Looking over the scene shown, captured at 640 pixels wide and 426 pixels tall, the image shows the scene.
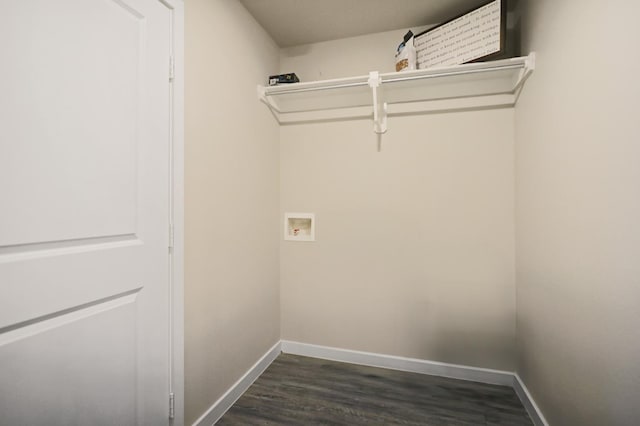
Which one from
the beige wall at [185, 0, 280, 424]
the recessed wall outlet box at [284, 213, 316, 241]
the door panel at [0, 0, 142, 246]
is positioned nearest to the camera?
the door panel at [0, 0, 142, 246]

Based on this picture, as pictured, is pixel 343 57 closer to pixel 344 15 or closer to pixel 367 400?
pixel 344 15

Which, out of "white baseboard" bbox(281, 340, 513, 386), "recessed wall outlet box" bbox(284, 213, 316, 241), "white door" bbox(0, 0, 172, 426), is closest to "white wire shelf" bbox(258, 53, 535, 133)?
"recessed wall outlet box" bbox(284, 213, 316, 241)

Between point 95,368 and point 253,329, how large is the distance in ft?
3.55

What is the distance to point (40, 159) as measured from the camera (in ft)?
2.94

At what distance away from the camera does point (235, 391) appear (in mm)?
1825

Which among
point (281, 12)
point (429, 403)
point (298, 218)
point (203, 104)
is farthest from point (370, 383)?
point (281, 12)

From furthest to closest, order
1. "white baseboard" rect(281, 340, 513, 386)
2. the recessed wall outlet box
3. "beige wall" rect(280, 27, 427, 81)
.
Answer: the recessed wall outlet box, "beige wall" rect(280, 27, 427, 81), "white baseboard" rect(281, 340, 513, 386)

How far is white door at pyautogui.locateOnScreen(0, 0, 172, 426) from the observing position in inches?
33.4

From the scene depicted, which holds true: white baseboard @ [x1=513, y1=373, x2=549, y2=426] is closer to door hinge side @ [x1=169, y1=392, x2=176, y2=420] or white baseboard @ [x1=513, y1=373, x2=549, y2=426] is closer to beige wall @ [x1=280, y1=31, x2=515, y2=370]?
beige wall @ [x1=280, y1=31, x2=515, y2=370]

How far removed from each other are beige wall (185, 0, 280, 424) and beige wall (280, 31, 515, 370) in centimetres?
30

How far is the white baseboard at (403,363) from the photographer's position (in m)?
2.01

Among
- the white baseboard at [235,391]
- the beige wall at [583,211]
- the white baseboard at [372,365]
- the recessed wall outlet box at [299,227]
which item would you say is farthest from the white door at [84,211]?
the beige wall at [583,211]

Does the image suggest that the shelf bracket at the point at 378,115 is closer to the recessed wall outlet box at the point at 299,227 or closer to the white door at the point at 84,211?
the recessed wall outlet box at the point at 299,227

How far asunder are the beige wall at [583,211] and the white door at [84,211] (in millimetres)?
1691
